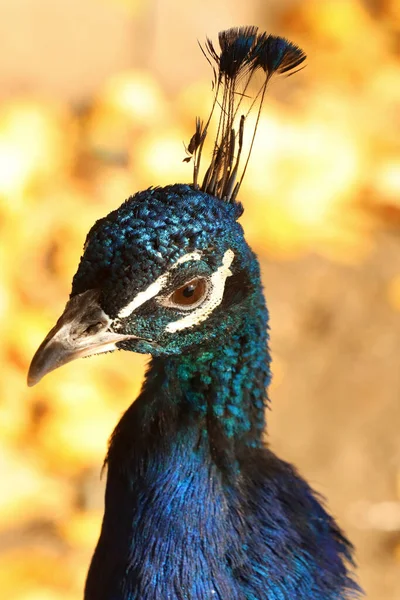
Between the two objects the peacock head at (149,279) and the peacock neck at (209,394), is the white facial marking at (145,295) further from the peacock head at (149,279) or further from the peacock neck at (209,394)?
the peacock neck at (209,394)

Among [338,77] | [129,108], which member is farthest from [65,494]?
[338,77]

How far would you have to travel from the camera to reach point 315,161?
2.61m

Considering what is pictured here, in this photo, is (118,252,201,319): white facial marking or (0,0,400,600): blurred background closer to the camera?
(118,252,201,319): white facial marking

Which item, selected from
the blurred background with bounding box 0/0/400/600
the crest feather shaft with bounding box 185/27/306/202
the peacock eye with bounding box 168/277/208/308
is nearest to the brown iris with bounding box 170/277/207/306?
the peacock eye with bounding box 168/277/208/308

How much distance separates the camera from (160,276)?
859mm

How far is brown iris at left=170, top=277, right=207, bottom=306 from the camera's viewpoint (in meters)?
0.88

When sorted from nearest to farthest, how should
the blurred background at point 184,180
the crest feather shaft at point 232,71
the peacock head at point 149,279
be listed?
the peacock head at point 149,279, the crest feather shaft at point 232,71, the blurred background at point 184,180

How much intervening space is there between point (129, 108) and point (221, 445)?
1.82 meters

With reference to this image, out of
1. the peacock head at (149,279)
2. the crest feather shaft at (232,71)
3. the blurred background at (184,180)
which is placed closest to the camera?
the peacock head at (149,279)

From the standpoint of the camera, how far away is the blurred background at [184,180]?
194cm

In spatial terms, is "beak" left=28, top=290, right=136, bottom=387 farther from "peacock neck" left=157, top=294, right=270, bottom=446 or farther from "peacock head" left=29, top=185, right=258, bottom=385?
"peacock neck" left=157, top=294, right=270, bottom=446

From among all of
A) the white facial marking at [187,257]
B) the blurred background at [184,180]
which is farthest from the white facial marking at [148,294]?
the blurred background at [184,180]

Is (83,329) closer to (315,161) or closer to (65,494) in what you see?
(65,494)

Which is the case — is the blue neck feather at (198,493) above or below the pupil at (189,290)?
below
